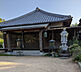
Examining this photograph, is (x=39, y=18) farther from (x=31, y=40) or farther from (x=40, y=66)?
(x=40, y=66)

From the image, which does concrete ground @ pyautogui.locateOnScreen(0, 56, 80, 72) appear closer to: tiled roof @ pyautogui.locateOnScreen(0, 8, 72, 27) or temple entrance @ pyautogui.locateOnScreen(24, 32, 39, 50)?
tiled roof @ pyautogui.locateOnScreen(0, 8, 72, 27)

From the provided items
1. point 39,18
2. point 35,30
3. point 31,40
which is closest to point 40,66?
point 35,30

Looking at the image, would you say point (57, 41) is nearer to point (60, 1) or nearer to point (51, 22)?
point (51, 22)

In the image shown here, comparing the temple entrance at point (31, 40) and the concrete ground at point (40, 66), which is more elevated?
the temple entrance at point (31, 40)

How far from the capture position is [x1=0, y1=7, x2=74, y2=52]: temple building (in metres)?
7.45

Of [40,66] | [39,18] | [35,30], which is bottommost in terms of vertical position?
[40,66]

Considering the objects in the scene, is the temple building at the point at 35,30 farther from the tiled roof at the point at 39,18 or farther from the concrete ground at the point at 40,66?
the concrete ground at the point at 40,66

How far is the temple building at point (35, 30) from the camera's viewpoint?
7.45 metres

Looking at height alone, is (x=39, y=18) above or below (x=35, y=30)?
above

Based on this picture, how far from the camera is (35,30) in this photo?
7477 millimetres

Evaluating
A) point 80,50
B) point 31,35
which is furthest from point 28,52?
point 80,50

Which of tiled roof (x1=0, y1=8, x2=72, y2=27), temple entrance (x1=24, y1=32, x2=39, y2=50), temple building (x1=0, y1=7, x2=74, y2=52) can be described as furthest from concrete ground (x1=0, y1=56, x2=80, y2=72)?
temple entrance (x1=24, y1=32, x2=39, y2=50)

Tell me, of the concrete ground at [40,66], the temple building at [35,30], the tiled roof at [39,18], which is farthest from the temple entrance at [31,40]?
the concrete ground at [40,66]

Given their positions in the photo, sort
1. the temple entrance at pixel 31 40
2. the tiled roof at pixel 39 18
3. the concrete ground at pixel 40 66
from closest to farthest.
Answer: the concrete ground at pixel 40 66 < the tiled roof at pixel 39 18 < the temple entrance at pixel 31 40
